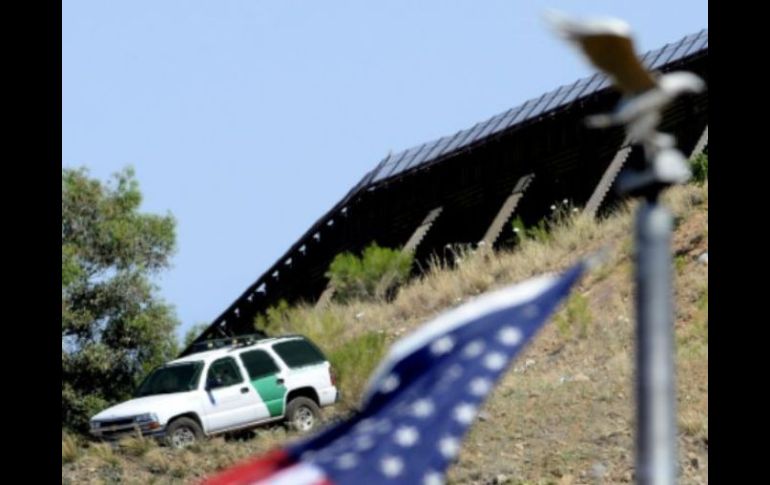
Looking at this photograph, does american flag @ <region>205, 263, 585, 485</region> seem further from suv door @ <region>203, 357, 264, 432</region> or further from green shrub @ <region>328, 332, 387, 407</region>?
green shrub @ <region>328, 332, 387, 407</region>

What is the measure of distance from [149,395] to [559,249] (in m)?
11.6

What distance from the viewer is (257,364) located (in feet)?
92.4

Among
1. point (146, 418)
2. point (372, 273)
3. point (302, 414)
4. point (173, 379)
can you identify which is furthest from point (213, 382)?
point (372, 273)

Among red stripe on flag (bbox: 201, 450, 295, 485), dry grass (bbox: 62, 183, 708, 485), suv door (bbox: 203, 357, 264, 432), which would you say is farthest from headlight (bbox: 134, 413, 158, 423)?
red stripe on flag (bbox: 201, 450, 295, 485)

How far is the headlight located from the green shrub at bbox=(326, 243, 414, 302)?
14029 mm

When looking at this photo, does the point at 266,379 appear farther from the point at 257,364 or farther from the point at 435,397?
the point at 435,397

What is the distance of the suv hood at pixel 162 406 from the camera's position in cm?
2703

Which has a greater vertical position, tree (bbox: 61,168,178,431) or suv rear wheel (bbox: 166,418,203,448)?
tree (bbox: 61,168,178,431)

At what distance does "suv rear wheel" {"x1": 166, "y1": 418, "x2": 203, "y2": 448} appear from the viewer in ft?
88.1

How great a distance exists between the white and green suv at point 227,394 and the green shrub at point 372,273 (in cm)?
1191

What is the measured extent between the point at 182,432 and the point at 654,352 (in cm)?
2217

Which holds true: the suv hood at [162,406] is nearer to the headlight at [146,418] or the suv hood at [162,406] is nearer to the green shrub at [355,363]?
the headlight at [146,418]
